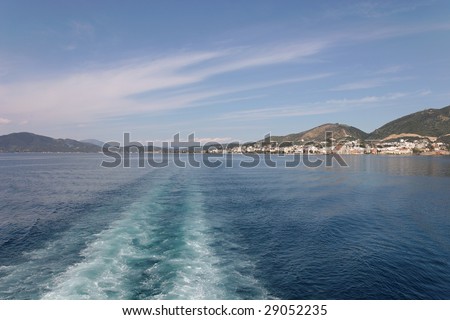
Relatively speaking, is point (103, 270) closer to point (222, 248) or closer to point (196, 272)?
point (196, 272)

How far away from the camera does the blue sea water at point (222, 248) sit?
1667 centimetres

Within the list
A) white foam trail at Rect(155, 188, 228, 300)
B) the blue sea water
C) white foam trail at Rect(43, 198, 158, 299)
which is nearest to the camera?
white foam trail at Rect(43, 198, 158, 299)

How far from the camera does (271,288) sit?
669 inches

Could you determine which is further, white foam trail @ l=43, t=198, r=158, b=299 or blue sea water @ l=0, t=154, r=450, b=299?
blue sea water @ l=0, t=154, r=450, b=299

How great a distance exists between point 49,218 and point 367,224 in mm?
31455

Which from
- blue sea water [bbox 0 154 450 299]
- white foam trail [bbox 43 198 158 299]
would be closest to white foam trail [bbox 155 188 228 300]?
blue sea water [bbox 0 154 450 299]

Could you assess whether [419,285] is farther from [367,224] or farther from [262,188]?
[262,188]

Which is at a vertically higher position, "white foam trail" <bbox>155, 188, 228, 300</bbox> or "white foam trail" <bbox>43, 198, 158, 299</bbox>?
"white foam trail" <bbox>43, 198, 158, 299</bbox>

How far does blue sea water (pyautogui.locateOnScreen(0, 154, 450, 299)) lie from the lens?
16.7 meters

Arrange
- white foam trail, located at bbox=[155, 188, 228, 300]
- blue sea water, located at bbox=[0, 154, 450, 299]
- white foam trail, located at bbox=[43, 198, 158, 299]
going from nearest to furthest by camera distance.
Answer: white foam trail, located at bbox=[43, 198, 158, 299]
white foam trail, located at bbox=[155, 188, 228, 300]
blue sea water, located at bbox=[0, 154, 450, 299]

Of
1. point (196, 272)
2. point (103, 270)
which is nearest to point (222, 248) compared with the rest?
point (196, 272)

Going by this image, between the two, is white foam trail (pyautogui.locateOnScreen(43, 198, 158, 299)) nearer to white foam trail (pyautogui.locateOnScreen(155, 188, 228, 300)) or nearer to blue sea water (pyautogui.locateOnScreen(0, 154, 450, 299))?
blue sea water (pyautogui.locateOnScreen(0, 154, 450, 299))

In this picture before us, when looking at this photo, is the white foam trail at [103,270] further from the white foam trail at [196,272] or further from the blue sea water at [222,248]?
the white foam trail at [196,272]

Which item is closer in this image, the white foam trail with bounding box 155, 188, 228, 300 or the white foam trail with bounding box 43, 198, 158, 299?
the white foam trail with bounding box 43, 198, 158, 299
